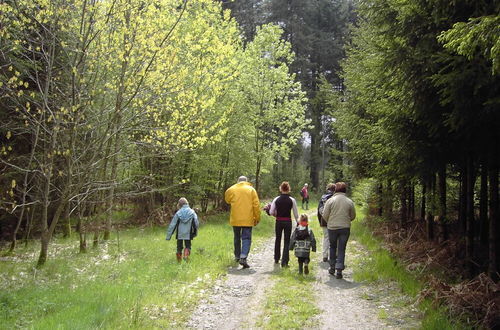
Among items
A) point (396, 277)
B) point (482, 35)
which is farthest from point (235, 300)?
point (482, 35)

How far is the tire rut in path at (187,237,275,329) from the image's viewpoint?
6230 mm

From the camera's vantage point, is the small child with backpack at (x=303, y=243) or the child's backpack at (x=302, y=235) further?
the child's backpack at (x=302, y=235)

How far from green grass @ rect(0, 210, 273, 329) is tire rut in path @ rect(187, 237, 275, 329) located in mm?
240

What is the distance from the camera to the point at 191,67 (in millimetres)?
12055

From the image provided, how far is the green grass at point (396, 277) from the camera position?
18.3 ft

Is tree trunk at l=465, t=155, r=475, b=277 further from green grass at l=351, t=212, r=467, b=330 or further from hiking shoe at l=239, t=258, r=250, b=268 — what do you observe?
hiking shoe at l=239, t=258, r=250, b=268

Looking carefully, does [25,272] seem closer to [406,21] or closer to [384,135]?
[384,135]

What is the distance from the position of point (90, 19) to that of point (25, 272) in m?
6.03

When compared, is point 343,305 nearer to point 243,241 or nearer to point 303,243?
point 303,243

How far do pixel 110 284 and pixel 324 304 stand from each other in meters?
4.21

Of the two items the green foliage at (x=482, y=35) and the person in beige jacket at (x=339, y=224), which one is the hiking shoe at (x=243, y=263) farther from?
the green foliage at (x=482, y=35)

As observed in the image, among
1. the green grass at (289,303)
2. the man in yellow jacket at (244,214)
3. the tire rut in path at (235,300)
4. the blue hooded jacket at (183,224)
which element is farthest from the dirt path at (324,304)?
the blue hooded jacket at (183,224)

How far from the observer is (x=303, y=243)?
9.05 metres

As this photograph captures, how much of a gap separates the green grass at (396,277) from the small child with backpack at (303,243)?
110 cm
